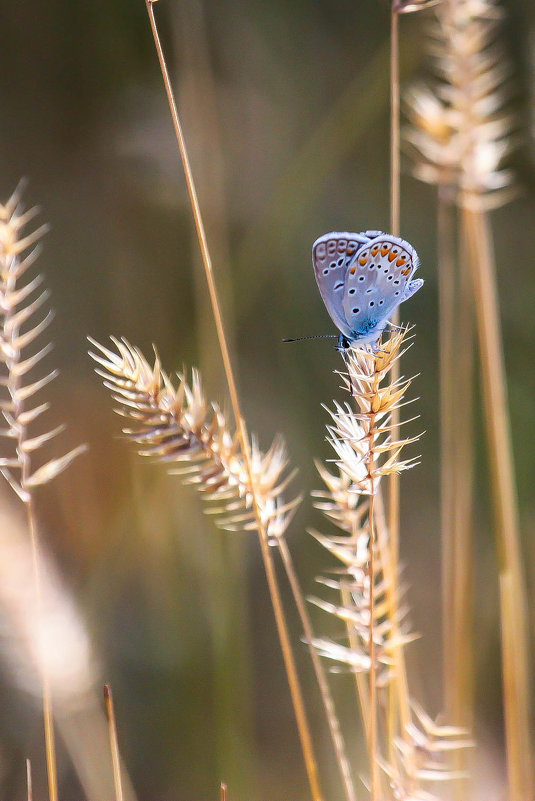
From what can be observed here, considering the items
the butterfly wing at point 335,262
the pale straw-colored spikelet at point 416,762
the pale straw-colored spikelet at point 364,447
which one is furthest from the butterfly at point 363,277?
the pale straw-colored spikelet at point 416,762

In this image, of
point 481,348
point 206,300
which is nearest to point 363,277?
point 481,348

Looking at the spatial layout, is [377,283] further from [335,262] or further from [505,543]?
[505,543]

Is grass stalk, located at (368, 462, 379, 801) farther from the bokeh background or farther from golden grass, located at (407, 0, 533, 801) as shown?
the bokeh background

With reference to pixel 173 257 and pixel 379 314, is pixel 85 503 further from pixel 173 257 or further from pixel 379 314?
pixel 379 314

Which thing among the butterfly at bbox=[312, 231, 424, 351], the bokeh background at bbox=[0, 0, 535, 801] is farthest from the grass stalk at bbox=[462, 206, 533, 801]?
the bokeh background at bbox=[0, 0, 535, 801]

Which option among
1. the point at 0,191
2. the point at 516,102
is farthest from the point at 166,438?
the point at 516,102

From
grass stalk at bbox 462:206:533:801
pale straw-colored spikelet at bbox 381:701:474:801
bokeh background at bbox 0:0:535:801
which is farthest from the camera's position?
bokeh background at bbox 0:0:535:801

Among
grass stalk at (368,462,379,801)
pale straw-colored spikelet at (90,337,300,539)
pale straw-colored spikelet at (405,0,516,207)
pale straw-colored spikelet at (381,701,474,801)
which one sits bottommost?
pale straw-colored spikelet at (381,701,474,801)
